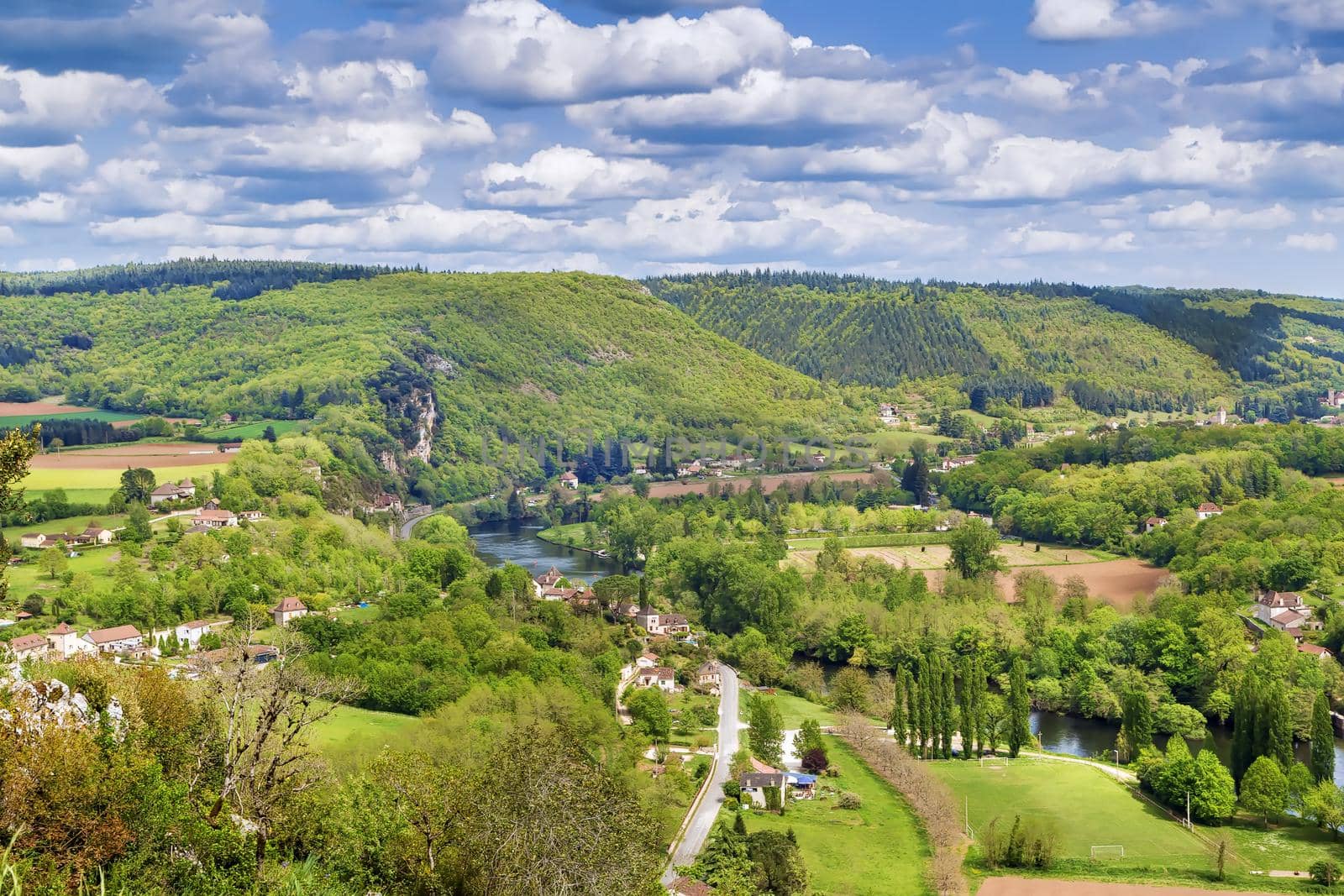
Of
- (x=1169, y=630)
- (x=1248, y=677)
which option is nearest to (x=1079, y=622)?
(x=1169, y=630)

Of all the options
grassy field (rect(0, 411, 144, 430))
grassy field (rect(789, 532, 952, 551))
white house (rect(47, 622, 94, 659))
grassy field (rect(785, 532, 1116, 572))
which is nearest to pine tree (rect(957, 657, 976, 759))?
white house (rect(47, 622, 94, 659))

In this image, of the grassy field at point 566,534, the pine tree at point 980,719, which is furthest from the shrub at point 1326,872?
the grassy field at point 566,534

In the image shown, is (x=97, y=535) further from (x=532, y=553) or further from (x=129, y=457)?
(x=532, y=553)

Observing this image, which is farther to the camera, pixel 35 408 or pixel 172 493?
pixel 35 408

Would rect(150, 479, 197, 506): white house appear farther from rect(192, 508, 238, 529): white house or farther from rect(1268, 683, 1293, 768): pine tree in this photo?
rect(1268, 683, 1293, 768): pine tree

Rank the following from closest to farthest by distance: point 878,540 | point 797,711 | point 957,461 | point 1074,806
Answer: point 1074,806 < point 797,711 < point 878,540 < point 957,461

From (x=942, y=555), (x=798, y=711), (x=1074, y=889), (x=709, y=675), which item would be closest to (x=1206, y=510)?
(x=942, y=555)
